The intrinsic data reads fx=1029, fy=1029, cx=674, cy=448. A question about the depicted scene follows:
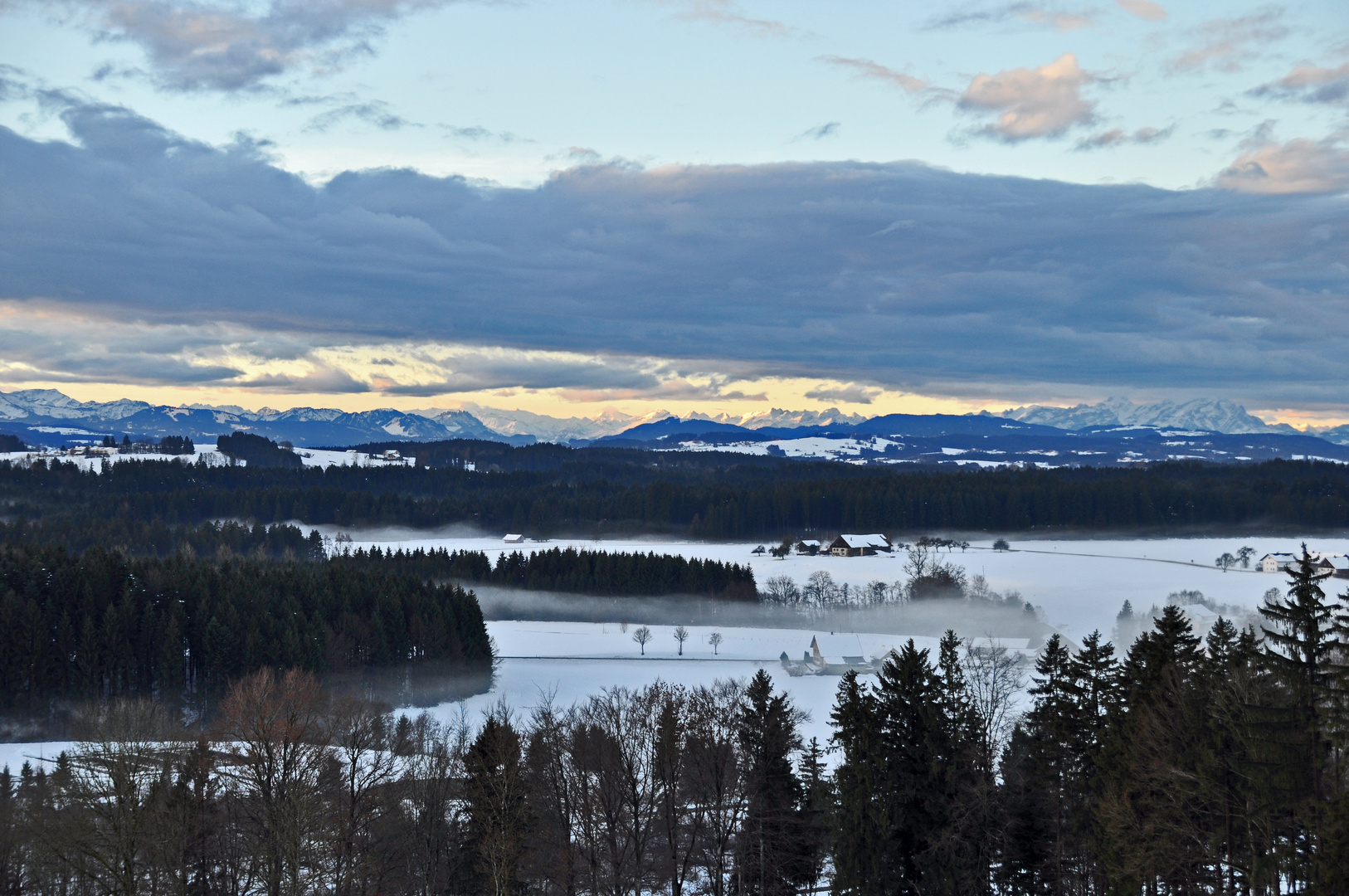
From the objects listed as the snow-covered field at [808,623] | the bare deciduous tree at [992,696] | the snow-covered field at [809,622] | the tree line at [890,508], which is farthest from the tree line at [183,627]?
the tree line at [890,508]

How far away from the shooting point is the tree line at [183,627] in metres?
70.3

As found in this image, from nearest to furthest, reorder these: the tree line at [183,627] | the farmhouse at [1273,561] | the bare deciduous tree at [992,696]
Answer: the bare deciduous tree at [992,696] → the tree line at [183,627] → the farmhouse at [1273,561]

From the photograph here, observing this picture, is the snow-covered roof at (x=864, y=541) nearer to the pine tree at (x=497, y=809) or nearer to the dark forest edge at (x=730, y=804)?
the dark forest edge at (x=730, y=804)

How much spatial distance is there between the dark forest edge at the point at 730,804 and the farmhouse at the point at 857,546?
4448 inches

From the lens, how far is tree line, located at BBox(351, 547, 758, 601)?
122m

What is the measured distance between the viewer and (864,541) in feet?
495

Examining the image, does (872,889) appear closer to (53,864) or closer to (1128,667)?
(1128,667)

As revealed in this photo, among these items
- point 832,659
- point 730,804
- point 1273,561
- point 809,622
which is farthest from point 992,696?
point 1273,561

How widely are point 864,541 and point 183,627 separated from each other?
99441 mm

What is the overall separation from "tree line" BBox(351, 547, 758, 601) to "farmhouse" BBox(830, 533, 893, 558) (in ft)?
76.4

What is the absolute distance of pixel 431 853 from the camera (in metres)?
32.9

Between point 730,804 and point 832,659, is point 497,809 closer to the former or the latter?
point 730,804

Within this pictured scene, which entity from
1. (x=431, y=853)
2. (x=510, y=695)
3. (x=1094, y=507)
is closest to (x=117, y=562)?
(x=510, y=695)

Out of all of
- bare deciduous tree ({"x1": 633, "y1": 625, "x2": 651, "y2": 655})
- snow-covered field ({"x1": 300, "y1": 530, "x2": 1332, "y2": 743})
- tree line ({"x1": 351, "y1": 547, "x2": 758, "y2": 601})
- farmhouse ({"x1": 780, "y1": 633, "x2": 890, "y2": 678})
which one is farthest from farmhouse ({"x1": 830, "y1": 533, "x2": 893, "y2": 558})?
farmhouse ({"x1": 780, "y1": 633, "x2": 890, "y2": 678})
